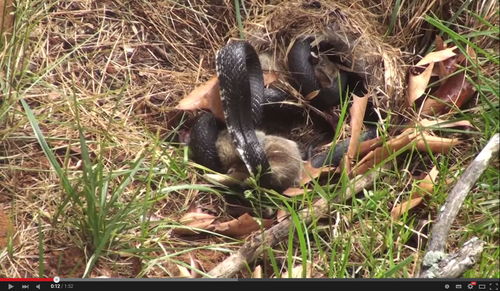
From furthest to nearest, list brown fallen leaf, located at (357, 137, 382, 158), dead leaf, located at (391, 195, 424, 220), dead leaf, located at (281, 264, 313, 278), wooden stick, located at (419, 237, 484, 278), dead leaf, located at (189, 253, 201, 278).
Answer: brown fallen leaf, located at (357, 137, 382, 158) < dead leaf, located at (391, 195, 424, 220) < dead leaf, located at (189, 253, 201, 278) < dead leaf, located at (281, 264, 313, 278) < wooden stick, located at (419, 237, 484, 278)

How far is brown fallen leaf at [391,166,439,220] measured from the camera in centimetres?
320

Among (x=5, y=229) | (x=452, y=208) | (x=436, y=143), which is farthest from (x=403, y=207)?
(x=5, y=229)

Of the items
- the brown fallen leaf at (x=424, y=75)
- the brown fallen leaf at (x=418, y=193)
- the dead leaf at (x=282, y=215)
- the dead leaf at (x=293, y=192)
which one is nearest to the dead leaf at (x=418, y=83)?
the brown fallen leaf at (x=424, y=75)

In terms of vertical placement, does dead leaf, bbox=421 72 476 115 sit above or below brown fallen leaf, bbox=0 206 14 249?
above

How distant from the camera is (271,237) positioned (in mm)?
3137

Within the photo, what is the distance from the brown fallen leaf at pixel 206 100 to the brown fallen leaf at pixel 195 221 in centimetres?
63

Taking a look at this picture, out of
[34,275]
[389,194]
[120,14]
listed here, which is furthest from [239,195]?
[120,14]

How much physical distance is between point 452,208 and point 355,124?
2.55 ft

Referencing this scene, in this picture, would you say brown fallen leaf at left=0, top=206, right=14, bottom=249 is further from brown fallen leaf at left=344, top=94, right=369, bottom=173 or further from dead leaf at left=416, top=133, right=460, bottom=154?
dead leaf at left=416, top=133, right=460, bottom=154

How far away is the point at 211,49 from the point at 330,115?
780 mm

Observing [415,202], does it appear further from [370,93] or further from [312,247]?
[370,93]

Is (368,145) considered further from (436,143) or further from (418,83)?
(418,83)

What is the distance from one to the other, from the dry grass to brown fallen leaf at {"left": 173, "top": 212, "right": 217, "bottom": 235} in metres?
0.04

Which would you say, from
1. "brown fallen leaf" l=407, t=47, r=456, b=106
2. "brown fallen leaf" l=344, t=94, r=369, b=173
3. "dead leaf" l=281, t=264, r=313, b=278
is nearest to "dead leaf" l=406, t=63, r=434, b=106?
"brown fallen leaf" l=407, t=47, r=456, b=106
